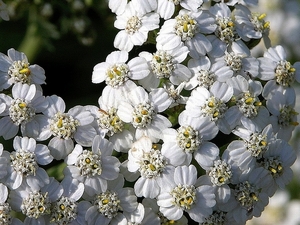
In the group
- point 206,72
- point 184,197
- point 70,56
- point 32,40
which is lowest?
point 70,56

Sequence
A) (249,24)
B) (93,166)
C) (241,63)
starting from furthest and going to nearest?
(249,24)
(241,63)
(93,166)

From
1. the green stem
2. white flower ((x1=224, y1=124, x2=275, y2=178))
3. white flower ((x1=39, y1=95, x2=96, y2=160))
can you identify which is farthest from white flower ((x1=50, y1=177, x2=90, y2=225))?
the green stem

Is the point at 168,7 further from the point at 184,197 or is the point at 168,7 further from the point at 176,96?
the point at 184,197

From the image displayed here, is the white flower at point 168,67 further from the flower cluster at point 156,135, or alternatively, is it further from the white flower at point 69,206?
the white flower at point 69,206

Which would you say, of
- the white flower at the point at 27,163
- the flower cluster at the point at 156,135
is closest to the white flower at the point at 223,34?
the flower cluster at the point at 156,135

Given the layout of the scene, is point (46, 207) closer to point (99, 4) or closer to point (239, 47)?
point (239, 47)

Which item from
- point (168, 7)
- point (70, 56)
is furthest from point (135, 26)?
point (70, 56)
